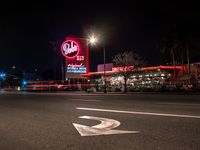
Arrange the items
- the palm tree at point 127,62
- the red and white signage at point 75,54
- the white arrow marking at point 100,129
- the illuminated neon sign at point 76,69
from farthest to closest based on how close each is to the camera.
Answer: the red and white signage at point 75,54 → the illuminated neon sign at point 76,69 → the palm tree at point 127,62 → the white arrow marking at point 100,129

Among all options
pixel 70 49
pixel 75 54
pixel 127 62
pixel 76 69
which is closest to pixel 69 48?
pixel 70 49

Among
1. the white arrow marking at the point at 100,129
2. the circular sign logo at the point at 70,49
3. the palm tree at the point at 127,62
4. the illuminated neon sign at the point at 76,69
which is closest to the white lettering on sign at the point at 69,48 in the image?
the circular sign logo at the point at 70,49

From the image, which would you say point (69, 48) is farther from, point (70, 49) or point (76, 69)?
point (76, 69)

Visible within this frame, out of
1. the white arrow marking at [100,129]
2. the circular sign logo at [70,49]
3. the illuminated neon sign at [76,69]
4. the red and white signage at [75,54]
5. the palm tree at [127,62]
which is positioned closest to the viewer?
the white arrow marking at [100,129]

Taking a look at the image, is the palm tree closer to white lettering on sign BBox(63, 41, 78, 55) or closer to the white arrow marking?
white lettering on sign BBox(63, 41, 78, 55)

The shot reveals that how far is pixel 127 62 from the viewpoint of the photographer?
5722cm

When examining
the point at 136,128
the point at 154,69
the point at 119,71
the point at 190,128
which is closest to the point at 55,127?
the point at 136,128

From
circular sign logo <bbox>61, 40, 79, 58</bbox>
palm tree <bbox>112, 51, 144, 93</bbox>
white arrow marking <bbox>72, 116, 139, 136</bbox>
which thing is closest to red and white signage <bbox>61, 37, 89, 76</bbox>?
circular sign logo <bbox>61, 40, 79, 58</bbox>

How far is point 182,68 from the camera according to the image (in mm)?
65875

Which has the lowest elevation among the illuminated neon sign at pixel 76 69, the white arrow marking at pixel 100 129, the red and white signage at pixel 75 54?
the white arrow marking at pixel 100 129

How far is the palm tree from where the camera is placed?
56.5m

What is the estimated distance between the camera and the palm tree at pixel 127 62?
185 ft

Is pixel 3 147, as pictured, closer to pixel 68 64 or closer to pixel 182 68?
pixel 68 64

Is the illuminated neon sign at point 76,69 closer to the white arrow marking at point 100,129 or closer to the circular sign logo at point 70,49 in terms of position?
the circular sign logo at point 70,49
